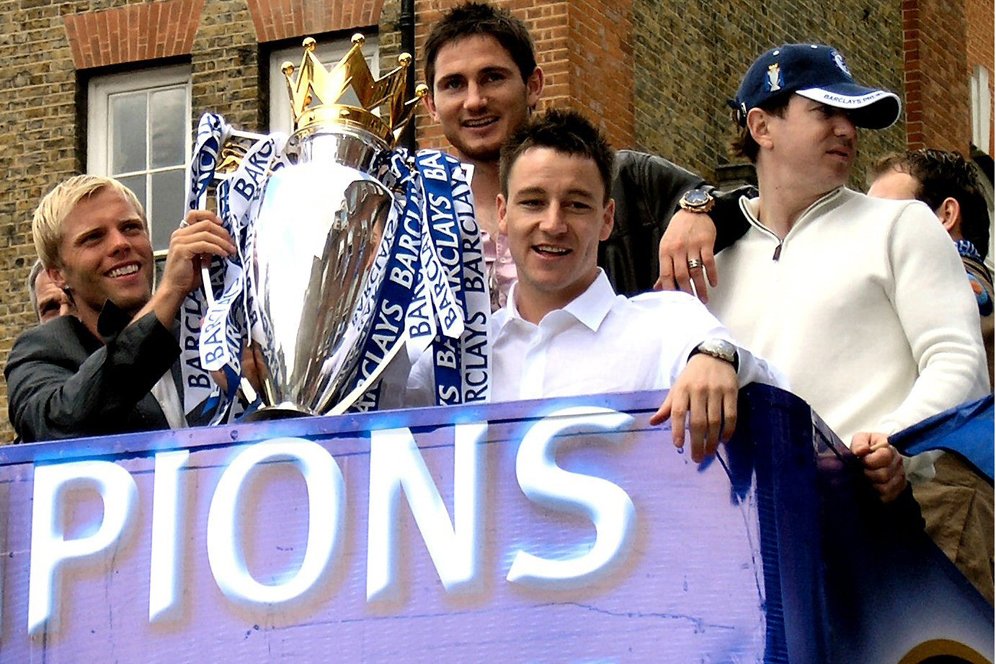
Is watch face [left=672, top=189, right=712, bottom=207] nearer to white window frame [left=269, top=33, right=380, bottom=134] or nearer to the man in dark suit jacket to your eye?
the man in dark suit jacket

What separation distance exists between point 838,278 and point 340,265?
102cm

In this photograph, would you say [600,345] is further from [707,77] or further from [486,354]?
[707,77]

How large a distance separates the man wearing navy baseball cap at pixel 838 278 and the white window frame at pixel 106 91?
9489mm

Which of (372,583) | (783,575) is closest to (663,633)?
(783,575)

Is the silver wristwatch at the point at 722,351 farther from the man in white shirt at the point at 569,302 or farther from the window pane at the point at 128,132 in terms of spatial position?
the window pane at the point at 128,132

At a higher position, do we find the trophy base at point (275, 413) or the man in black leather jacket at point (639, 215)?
the man in black leather jacket at point (639, 215)

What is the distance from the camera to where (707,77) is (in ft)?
46.3

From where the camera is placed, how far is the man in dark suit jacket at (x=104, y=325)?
4.40 m

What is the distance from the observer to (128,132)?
1387cm

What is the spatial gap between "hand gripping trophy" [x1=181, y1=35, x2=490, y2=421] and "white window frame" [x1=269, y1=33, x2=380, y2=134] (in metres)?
8.53

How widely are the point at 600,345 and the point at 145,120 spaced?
32.9ft

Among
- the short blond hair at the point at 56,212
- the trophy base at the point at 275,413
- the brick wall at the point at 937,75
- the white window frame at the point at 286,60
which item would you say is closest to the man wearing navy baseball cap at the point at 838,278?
the trophy base at the point at 275,413

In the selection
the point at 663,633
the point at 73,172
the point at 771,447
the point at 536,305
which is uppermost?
the point at 73,172

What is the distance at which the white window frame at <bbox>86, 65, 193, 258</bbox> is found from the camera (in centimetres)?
1383
